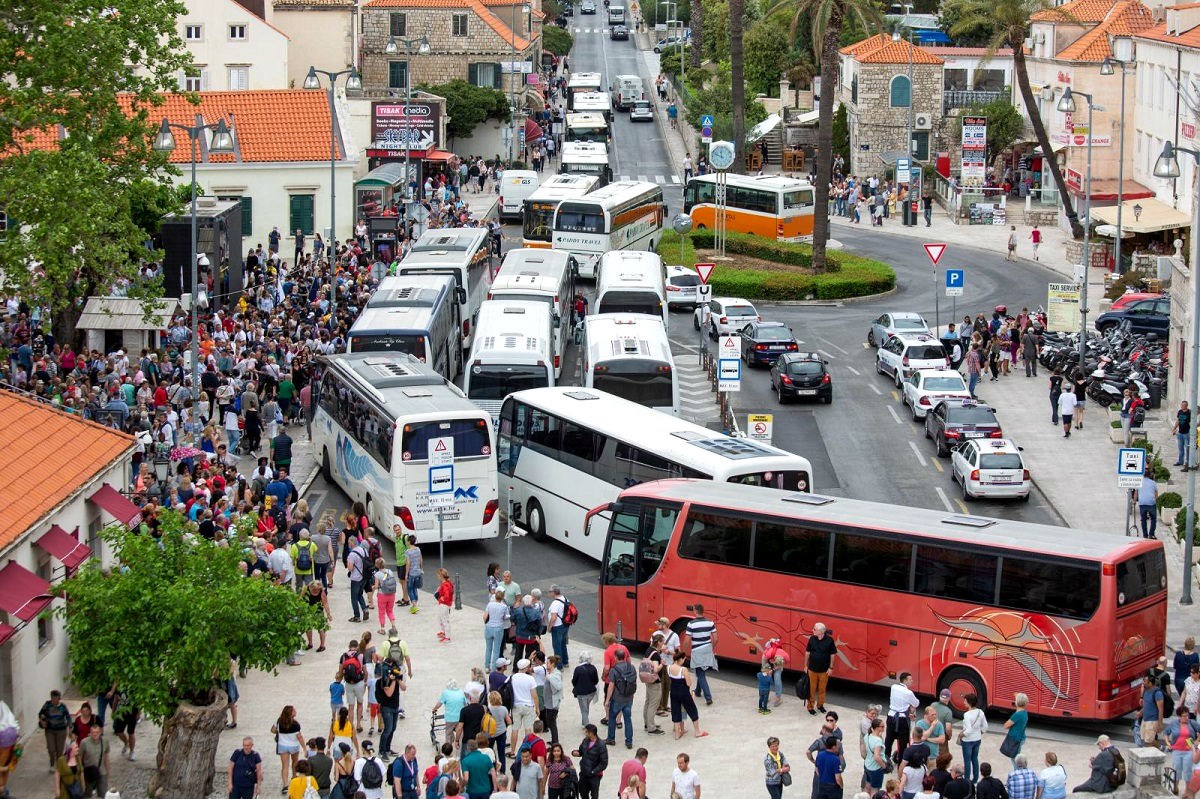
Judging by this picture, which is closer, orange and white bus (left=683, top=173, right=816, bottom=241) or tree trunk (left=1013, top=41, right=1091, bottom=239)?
orange and white bus (left=683, top=173, right=816, bottom=241)

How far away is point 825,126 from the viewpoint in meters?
60.5

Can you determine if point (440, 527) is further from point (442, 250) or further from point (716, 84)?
point (716, 84)

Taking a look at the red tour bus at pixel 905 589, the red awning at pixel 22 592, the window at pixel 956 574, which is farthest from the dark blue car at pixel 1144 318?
the red awning at pixel 22 592

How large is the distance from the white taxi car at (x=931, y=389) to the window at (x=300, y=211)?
25946 millimetres

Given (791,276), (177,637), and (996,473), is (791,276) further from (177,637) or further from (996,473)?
(177,637)

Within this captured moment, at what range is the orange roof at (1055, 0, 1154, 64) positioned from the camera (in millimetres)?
75688

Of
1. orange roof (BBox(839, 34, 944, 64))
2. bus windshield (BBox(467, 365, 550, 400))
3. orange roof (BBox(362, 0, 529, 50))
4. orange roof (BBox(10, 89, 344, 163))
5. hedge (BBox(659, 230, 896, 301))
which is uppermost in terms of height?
orange roof (BBox(362, 0, 529, 50))

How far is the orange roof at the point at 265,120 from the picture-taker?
6397 centimetres

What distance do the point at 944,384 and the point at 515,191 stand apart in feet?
112

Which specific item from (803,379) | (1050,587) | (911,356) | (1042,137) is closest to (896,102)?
(1042,137)

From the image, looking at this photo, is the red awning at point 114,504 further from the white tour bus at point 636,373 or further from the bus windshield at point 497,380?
the white tour bus at point 636,373

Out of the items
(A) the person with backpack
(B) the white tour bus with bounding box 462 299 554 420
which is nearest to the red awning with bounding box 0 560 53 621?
(A) the person with backpack

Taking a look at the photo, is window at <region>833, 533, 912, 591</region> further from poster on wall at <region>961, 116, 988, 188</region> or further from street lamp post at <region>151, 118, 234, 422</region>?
poster on wall at <region>961, 116, 988, 188</region>

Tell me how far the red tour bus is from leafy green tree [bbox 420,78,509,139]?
2554 inches
